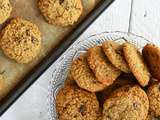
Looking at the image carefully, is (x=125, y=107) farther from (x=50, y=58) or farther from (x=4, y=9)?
(x=4, y=9)

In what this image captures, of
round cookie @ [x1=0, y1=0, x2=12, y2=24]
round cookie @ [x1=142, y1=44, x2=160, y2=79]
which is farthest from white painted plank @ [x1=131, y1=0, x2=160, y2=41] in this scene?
round cookie @ [x1=0, y1=0, x2=12, y2=24]

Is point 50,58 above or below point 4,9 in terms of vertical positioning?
below

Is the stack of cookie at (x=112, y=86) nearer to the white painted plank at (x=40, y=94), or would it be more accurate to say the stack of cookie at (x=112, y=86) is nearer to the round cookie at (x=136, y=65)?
the round cookie at (x=136, y=65)

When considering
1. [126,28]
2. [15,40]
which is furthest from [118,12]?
[15,40]

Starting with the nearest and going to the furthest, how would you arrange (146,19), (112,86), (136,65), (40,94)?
1. (136,65)
2. (112,86)
3. (40,94)
4. (146,19)

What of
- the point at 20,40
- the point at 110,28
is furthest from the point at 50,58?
the point at 110,28

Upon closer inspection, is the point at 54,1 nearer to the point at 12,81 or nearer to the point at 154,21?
the point at 12,81

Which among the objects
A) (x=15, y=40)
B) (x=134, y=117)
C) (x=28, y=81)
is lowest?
(x=134, y=117)
